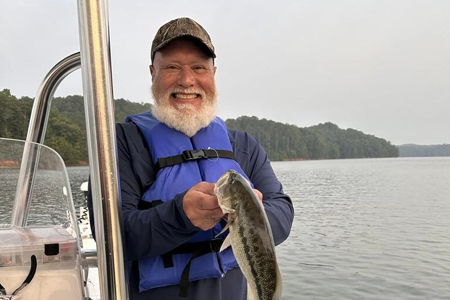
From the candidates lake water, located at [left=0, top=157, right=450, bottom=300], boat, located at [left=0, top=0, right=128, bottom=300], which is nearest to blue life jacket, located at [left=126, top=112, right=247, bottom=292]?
boat, located at [left=0, top=0, right=128, bottom=300]

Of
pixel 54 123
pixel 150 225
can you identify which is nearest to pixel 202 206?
pixel 150 225

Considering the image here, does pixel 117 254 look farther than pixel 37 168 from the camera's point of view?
No

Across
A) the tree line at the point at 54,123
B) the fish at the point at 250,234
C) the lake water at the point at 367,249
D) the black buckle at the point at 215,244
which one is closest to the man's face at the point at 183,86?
the tree line at the point at 54,123

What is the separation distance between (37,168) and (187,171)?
0.89 metres

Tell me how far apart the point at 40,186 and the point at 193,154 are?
3.16ft

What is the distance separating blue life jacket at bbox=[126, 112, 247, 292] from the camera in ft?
7.73

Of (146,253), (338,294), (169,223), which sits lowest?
(338,294)

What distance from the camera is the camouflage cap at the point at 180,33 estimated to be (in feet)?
8.97

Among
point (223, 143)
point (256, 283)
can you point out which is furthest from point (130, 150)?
point (256, 283)

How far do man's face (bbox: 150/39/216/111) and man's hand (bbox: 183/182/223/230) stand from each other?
3.47 feet

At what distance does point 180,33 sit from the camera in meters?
2.73

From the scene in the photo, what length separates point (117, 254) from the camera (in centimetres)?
132

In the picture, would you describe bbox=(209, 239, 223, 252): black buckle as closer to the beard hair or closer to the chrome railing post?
the beard hair

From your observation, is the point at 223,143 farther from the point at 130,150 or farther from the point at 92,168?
the point at 92,168
